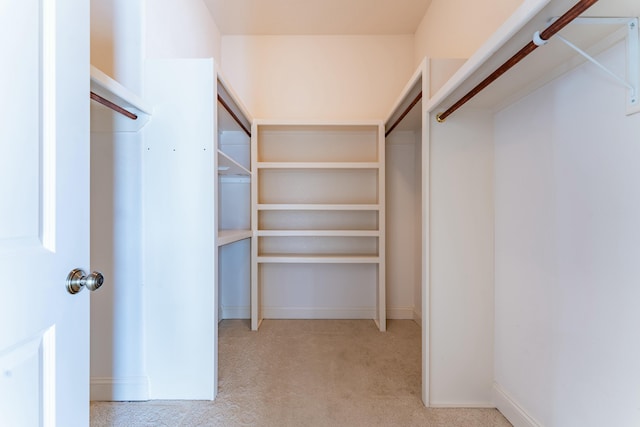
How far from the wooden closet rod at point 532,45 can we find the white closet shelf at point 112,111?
1525 mm

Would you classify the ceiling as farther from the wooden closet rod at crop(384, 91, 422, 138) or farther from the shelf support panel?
the shelf support panel

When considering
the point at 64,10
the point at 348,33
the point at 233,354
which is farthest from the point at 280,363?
the point at 348,33

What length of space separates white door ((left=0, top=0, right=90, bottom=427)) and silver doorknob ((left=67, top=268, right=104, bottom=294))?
0.01 m

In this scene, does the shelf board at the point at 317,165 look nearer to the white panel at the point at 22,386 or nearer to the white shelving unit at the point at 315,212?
the white shelving unit at the point at 315,212

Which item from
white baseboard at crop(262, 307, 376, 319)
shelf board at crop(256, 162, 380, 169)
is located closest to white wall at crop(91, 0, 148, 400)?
shelf board at crop(256, 162, 380, 169)

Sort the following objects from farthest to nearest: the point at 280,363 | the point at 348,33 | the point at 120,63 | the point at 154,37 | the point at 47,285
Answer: the point at 348,33
the point at 280,363
the point at 154,37
the point at 120,63
the point at 47,285

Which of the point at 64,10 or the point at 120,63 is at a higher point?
the point at 120,63

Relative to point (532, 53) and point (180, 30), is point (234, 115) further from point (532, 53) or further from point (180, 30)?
point (532, 53)

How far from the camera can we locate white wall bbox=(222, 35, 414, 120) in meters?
2.99

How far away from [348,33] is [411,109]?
4.35 ft

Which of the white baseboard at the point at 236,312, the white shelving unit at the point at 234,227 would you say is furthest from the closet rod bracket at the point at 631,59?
the white baseboard at the point at 236,312

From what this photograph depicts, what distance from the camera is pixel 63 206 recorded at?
0.77 meters

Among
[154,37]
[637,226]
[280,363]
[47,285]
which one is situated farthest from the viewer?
[280,363]

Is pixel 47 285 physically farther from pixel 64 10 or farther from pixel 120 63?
pixel 120 63
